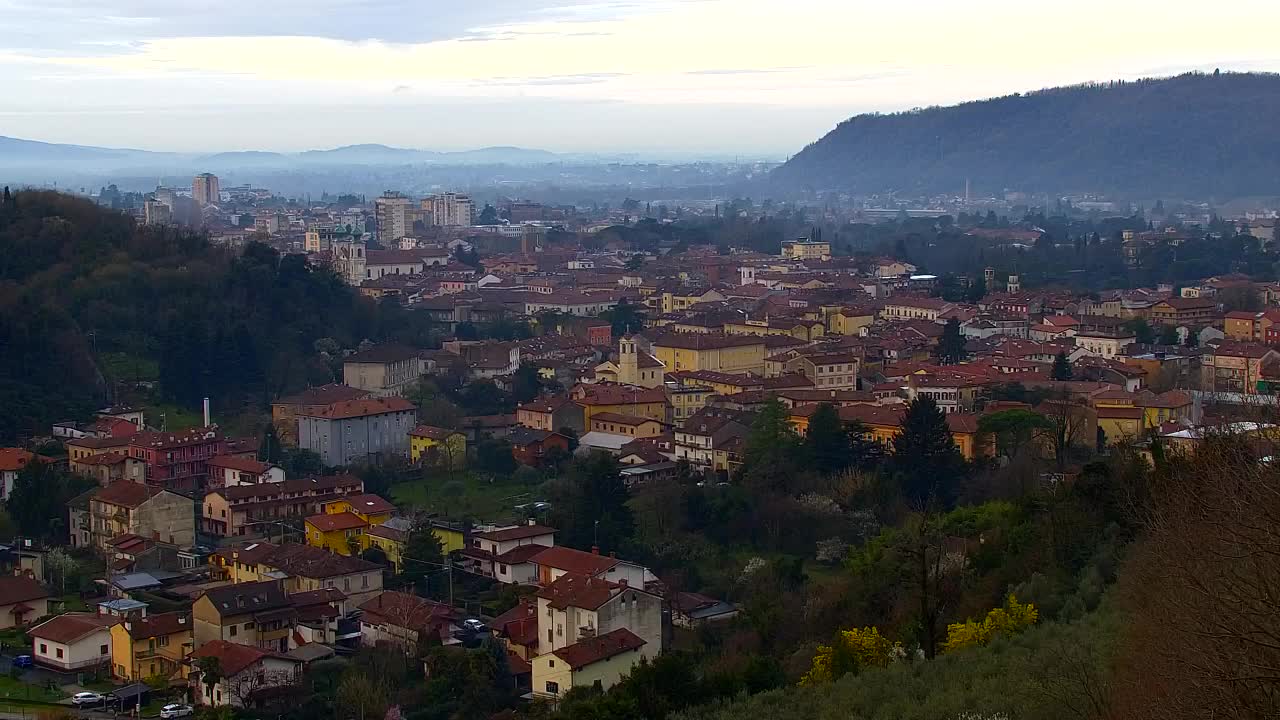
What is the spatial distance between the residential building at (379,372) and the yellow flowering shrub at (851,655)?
46.1 ft

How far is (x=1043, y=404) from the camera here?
18.6m

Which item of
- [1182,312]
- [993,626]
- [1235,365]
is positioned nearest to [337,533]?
[993,626]

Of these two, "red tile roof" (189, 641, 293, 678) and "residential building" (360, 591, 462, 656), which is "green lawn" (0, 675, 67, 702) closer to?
"red tile roof" (189, 641, 293, 678)

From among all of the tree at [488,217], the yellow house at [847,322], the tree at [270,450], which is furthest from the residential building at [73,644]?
the tree at [488,217]

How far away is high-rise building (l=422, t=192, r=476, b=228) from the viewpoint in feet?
202

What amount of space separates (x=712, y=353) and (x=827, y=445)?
7291mm

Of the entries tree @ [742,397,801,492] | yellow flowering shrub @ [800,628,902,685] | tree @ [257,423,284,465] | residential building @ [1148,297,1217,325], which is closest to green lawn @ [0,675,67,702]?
yellow flowering shrub @ [800,628,902,685]

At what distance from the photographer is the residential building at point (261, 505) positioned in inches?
618

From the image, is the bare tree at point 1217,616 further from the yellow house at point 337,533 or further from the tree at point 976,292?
the tree at point 976,292

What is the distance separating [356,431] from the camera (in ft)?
63.3

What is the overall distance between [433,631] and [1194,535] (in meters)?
6.86

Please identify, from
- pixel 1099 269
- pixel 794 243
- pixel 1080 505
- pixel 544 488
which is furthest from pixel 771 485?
pixel 794 243

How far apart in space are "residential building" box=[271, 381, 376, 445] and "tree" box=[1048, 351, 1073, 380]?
9021 millimetres

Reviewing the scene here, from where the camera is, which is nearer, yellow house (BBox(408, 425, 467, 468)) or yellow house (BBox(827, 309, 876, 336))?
yellow house (BBox(408, 425, 467, 468))
